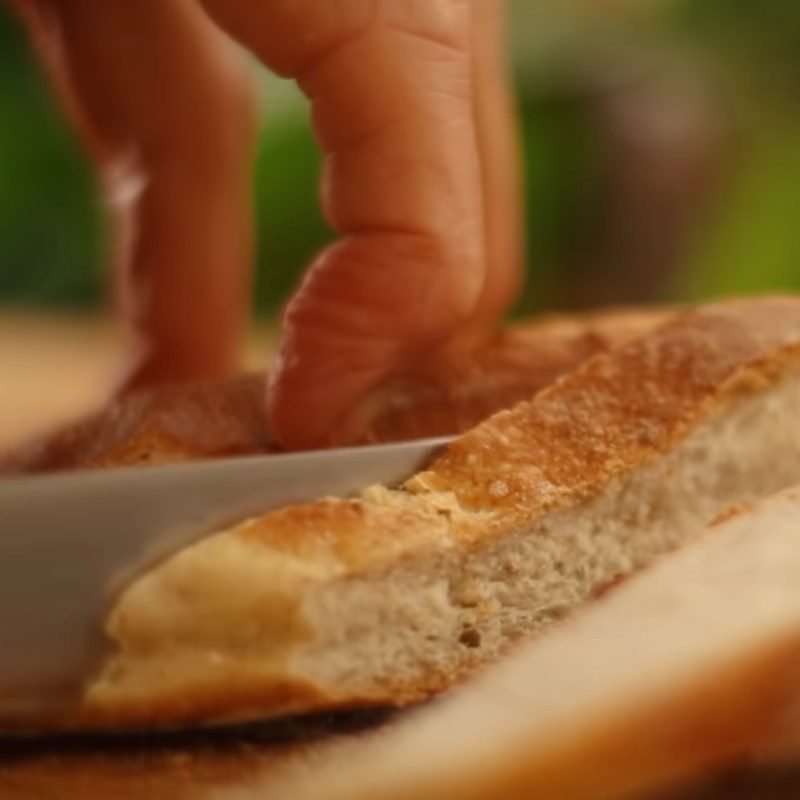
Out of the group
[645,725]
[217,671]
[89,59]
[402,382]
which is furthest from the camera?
[89,59]

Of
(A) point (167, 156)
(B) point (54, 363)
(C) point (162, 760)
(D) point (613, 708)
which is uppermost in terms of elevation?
(A) point (167, 156)

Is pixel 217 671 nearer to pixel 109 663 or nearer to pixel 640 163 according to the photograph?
pixel 109 663

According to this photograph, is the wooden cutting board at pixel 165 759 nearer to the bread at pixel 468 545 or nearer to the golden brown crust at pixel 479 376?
the bread at pixel 468 545

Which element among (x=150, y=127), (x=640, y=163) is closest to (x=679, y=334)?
(x=150, y=127)

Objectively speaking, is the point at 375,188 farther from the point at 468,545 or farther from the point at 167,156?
the point at 167,156

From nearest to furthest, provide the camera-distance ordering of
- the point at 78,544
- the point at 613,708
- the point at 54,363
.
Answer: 1. the point at 613,708
2. the point at 78,544
3. the point at 54,363

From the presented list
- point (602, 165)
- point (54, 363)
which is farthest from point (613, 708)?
point (602, 165)
